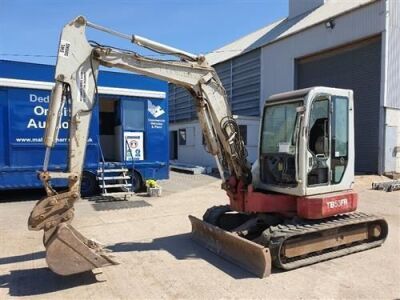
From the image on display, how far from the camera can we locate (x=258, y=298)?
429 cm

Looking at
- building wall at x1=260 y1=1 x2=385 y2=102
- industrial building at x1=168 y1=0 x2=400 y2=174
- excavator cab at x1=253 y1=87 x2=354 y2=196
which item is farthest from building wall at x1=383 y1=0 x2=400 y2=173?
excavator cab at x1=253 y1=87 x2=354 y2=196

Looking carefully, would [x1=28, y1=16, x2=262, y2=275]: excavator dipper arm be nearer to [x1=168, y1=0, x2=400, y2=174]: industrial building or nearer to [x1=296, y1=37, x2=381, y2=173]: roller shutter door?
[x1=168, y1=0, x2=400, y2=174]: industrial building

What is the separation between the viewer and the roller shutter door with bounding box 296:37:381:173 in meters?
15.7

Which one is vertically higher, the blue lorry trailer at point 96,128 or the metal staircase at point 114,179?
the blue lorry trailer at point 96,128

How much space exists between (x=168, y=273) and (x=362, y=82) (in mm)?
14043

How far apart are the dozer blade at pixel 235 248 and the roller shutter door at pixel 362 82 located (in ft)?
38.1

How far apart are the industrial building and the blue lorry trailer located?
5884mm

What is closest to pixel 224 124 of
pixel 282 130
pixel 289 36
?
A: pixel 282 130

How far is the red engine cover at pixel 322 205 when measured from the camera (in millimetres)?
5547

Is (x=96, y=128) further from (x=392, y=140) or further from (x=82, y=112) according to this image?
(x=392, y=140)

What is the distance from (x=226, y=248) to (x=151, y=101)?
289 inches

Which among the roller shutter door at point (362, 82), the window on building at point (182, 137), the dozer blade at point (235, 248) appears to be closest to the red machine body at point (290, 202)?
the dozer blade at point (235, 248)

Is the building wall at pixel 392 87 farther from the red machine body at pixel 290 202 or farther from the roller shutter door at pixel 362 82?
the red machine body at pixel 290 202

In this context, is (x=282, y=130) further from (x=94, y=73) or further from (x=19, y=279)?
(x=19, y=279)
